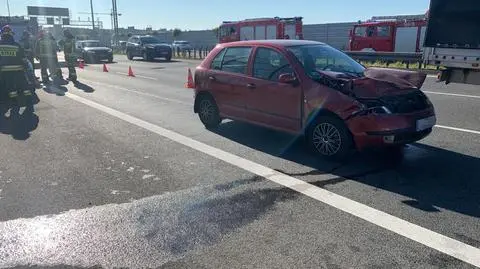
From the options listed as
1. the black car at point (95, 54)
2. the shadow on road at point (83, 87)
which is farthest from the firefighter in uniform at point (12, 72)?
the black car at point (95, 54)

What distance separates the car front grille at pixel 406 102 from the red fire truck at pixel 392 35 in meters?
18.4

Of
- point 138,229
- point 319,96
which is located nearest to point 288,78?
point 319,96

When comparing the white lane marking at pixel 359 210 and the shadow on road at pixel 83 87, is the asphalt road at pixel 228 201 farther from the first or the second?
the shadow on road at pixel 83 87

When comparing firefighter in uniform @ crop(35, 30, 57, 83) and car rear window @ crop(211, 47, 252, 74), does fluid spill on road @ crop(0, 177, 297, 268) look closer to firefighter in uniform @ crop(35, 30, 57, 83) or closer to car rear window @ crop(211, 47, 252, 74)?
car rear window @ crop(211, 47, 252, 74)

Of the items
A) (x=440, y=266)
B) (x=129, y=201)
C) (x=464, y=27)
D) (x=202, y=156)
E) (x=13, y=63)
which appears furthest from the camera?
(x=13, y=63)

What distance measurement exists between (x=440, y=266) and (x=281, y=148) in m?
3.50

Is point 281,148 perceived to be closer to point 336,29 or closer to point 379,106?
point 379,106

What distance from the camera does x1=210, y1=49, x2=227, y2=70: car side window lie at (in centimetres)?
738

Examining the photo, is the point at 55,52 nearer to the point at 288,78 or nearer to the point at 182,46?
the point at 288,78

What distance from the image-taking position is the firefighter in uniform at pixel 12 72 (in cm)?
1016

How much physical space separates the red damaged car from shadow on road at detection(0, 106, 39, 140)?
3639mm

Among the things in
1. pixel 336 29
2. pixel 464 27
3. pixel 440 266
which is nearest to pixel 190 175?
pixel 440 266

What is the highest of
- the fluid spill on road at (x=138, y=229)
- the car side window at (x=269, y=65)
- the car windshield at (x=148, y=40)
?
the car windshield at (x=148, y=40)

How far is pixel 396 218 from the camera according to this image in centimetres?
396
